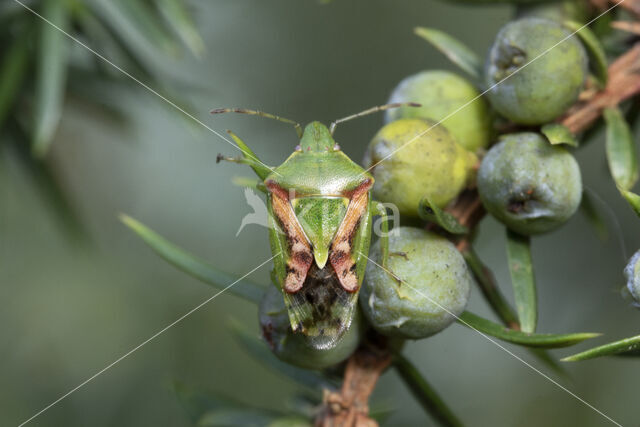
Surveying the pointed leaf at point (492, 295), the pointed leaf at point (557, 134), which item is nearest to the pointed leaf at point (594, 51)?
the pointed leaf at point (557, 134)

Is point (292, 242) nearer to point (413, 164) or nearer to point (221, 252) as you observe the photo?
point (413, 164)

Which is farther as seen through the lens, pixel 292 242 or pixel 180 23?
pixel 180 23

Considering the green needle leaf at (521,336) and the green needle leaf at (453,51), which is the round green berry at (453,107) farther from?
the green needle leaf at (521,336)

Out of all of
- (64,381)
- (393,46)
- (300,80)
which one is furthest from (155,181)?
(393,46)

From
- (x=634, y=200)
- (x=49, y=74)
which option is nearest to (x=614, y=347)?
(x=634, y=200)

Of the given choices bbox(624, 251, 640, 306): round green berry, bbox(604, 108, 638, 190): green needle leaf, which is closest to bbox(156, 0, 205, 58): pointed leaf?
bbox(604, 108, 638, 190): green needle leaf

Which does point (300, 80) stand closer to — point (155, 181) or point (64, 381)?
point (155, 181)
